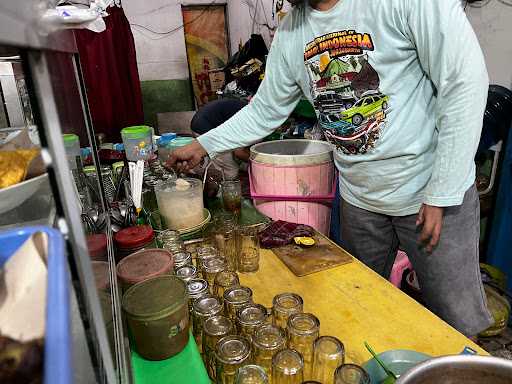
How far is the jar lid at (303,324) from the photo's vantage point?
2.81 feet

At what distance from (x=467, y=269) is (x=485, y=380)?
2.48 feet

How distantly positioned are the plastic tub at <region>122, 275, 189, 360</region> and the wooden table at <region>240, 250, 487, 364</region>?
33cm

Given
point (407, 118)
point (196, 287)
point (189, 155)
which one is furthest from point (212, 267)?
point (407, 118)

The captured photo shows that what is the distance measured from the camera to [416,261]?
1.42 m

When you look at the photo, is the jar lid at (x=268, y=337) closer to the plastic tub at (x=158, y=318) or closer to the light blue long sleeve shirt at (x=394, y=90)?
the plastic tub at (x=158, y=318)

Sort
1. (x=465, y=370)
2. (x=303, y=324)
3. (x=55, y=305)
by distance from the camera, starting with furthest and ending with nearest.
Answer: (x=303, y=324)
(x=465, y=370)
(x=55, y=305)

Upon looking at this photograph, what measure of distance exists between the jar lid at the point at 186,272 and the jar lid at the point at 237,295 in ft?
0.44

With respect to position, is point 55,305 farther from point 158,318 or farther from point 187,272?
point 187,272

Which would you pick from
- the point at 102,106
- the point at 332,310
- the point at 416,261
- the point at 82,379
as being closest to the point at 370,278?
the point at 332,310

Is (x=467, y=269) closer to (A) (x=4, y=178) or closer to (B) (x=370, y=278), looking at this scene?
(B) (x=370, y=278)

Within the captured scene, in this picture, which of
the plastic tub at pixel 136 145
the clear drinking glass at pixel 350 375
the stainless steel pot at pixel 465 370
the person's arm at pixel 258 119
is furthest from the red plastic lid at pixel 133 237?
the plastic tub at pixel 136 145

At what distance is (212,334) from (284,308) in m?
0.20

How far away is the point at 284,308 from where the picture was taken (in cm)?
96

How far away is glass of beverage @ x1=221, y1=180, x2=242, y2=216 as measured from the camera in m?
1.70
